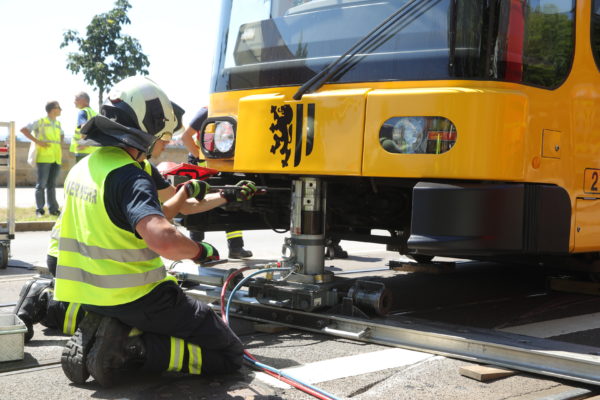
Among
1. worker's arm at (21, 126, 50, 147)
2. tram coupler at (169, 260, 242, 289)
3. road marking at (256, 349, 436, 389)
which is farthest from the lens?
worker's arm at (21, 126, 50, 147)

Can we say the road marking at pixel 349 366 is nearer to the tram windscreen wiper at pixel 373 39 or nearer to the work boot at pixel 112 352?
the work boot at pixel 112 352

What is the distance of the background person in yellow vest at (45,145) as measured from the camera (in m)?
11.0

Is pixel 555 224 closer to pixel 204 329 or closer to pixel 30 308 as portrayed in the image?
pixel 204 329

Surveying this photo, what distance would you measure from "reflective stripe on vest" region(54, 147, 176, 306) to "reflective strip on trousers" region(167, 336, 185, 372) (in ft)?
0.91

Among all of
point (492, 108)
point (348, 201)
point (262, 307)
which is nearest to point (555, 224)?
point (492, 108)

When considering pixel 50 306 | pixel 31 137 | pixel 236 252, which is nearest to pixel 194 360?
pixel 50 306

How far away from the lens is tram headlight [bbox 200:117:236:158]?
188 inches

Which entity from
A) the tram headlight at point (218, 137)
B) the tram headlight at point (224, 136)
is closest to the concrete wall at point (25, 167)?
the tram headlight at point (218, 137)

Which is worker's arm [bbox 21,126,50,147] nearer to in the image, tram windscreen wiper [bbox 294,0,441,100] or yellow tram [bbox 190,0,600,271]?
yellow tram [bbox 190,0,600,271]

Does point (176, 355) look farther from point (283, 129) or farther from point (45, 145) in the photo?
point (45, 145)

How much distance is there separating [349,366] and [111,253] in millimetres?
1277

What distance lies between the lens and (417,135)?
12.6 ft

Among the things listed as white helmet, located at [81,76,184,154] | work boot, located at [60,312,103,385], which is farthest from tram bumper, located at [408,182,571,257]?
work boot, located at [60,312,103,385]

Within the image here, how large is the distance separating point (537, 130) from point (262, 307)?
75.1 inches
